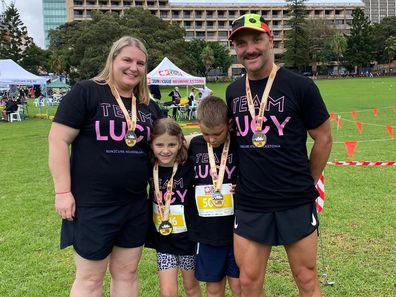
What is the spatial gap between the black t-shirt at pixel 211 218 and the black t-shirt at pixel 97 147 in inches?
16.9

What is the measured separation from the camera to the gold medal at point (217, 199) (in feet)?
9.18

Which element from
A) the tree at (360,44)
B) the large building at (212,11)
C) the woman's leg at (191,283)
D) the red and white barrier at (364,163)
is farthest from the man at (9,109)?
the large building at (212,11)

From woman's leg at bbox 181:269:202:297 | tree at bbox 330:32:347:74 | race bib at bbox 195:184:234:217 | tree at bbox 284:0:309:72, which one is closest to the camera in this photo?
race bib at bbox 195:184:234:217

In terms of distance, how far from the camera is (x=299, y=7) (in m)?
82.5

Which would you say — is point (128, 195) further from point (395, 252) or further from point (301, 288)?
point (395, 252)

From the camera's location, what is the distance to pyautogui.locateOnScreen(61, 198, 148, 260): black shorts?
2.67 m

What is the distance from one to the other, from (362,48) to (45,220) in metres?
84.9

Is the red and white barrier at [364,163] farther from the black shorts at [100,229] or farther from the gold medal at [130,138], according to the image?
the gold medal at [130,138]

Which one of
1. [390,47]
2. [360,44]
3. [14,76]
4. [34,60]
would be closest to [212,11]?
[360,44]

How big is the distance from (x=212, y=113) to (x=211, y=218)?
66 centimetres

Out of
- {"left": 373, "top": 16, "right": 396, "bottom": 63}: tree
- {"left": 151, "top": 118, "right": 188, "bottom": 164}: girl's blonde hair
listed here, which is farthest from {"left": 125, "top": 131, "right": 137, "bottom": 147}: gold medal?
{"left": 373, "top": 16, "right": 396, "bottom": 63}: tree

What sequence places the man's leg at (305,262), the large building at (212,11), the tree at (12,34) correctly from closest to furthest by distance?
the man's leg at (305,262) → the tree at (12,34) → the large building at (212,11)

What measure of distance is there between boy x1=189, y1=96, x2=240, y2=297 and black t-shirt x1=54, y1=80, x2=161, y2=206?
0.43 meters

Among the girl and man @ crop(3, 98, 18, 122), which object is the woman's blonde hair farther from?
man @ crop(3, 98, 18, 122)
